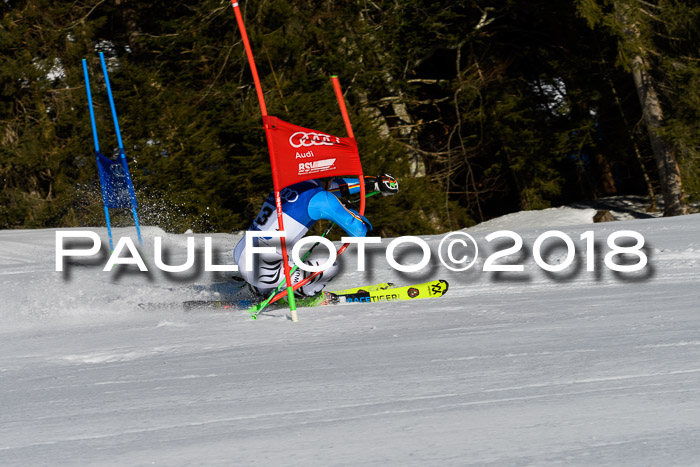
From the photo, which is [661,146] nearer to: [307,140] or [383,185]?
[383,185]

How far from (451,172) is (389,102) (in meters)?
2.24

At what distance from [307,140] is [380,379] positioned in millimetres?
2489

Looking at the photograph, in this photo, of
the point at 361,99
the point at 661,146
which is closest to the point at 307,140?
the point at 661,146

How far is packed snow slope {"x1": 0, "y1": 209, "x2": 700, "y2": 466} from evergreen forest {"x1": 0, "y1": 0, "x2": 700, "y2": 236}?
9233mm

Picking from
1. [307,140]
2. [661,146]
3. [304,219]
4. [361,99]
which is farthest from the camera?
[361,99]

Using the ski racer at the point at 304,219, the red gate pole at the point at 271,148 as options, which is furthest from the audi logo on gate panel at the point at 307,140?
the ski racer at the point at 304,219

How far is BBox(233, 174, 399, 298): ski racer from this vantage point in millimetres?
5844

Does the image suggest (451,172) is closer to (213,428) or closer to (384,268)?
(384,268)

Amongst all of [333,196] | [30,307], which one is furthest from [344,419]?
[30,307]

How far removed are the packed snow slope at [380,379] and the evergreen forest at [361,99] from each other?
9233 mm

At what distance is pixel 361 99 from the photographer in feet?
56.4

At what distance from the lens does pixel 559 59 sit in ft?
57.1

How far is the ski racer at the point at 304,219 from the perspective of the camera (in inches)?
230

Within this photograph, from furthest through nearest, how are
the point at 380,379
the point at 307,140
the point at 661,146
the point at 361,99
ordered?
1. the point at 361,99
2. the point at 661,146
3. the point at 307,140
4. the point at 380,379
